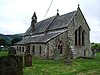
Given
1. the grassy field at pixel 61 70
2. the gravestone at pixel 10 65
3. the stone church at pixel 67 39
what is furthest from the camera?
the stone church at pixel 67 39

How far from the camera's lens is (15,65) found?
9.81 meters

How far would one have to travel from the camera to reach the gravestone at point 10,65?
31.6ft

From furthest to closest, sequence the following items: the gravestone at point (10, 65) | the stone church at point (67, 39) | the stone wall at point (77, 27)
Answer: the stone wall at point (77, 27) < the stone church at point (67, 39) < the gravestone at point (10, 65)

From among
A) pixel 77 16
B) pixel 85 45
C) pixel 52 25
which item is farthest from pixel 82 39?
pixel 52 25

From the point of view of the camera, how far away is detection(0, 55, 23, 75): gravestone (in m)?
9.63

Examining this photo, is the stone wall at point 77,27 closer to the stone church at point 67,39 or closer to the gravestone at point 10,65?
the stone church at point 67,39

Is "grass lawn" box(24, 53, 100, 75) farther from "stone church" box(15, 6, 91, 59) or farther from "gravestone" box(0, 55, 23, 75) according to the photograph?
"stone church" box(15, 6, 91, 59)

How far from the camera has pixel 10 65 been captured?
975 centimetres

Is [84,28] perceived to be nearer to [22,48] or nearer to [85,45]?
[85,45]

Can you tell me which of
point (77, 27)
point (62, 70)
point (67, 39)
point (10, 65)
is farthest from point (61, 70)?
point (77, 27)

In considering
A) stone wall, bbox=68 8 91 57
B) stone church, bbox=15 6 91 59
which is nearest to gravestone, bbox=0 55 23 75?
stone church, bbox=15 6 91 59

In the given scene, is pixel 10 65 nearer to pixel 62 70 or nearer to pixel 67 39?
pixel 62 70

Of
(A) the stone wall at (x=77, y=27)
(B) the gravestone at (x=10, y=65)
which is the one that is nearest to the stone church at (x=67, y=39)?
(A) the stone wall at (x=77, y=27)

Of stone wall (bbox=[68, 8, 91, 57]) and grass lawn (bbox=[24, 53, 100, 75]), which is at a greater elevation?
stone wall (bbox=[68, 8, 91, 57])
